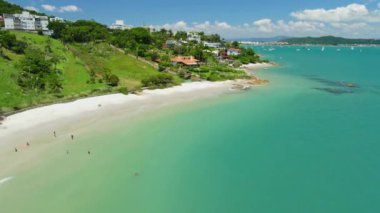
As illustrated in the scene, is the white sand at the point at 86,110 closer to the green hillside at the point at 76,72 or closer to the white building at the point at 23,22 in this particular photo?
the green hillside at the point at 76,72

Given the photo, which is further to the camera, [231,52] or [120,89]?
[231,52]

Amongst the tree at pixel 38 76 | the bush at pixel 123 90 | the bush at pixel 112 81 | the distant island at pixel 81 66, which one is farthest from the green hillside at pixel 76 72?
the tree at pixel 38 76

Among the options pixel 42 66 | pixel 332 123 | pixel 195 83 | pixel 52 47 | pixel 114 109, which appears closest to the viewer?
A: pixel 332 123

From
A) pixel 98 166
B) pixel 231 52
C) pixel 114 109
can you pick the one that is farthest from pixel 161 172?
pixel 231 52

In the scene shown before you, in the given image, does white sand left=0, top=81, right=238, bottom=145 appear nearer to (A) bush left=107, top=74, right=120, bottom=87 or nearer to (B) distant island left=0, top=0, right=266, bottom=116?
(B) distant island left=0, top=0, right=266, bottom=116

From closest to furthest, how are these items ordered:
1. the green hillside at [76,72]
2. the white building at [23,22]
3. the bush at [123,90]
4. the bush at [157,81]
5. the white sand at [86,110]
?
the white sand at [86,110] < the green hillside at [76,72] < the bush at [123,90] < the bush at [157,81] < the white building at [23,22]

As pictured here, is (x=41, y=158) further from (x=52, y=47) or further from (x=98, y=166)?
(x=52, y=47)
